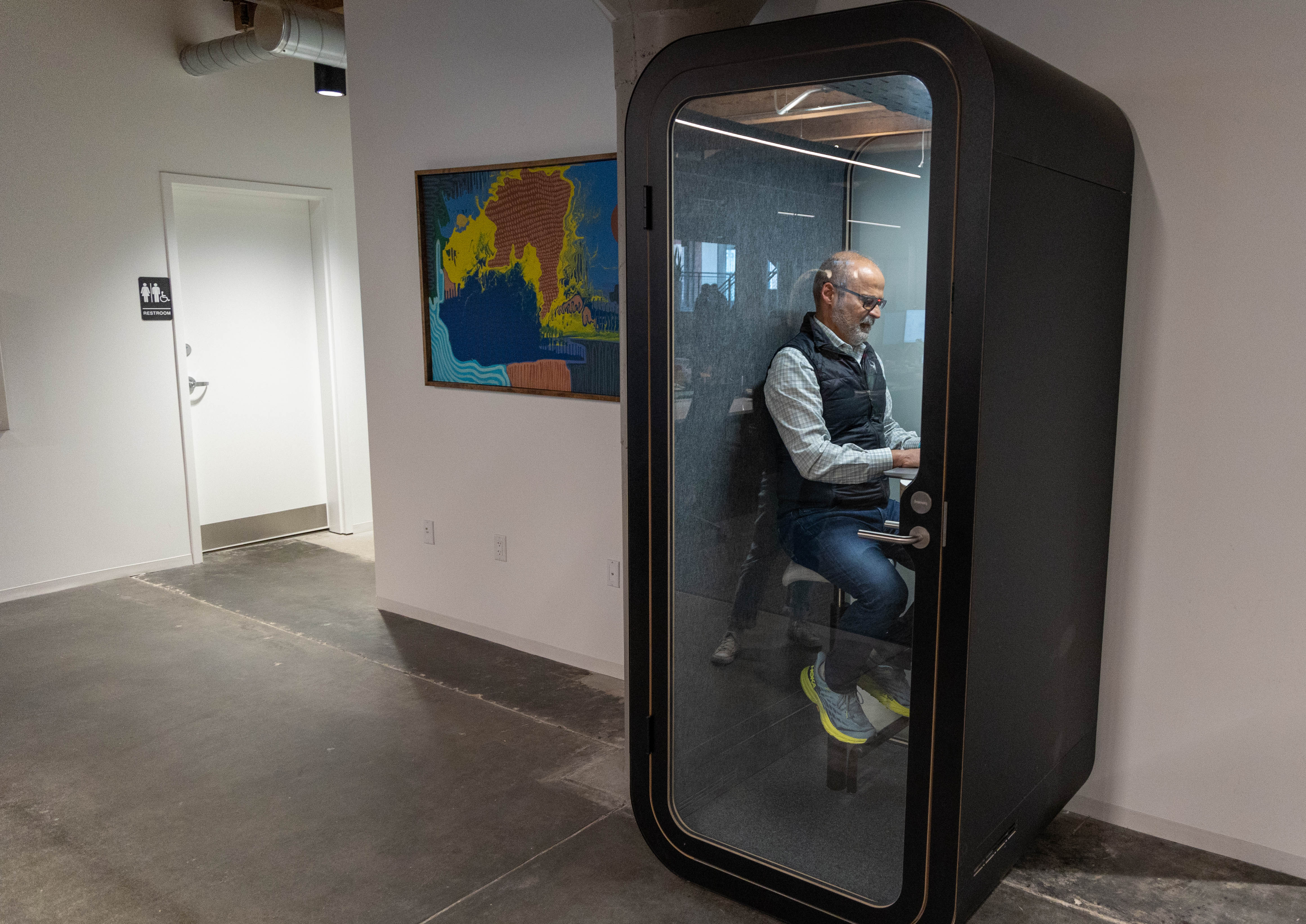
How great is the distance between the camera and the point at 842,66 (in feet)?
6.13

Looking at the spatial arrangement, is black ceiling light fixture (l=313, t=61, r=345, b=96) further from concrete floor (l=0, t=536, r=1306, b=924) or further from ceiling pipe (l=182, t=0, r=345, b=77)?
concrete floor (l=0, t=536, r=1306, b=924)

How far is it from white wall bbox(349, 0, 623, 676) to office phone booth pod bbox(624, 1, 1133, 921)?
133cm

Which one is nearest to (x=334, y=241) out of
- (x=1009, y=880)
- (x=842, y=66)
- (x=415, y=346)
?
(x=415, y=346)

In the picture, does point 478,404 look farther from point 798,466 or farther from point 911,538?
point 911,538

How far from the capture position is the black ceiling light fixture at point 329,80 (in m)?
5.23

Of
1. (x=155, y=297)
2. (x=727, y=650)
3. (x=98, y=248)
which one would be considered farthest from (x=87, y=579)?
(x=727, y=650)

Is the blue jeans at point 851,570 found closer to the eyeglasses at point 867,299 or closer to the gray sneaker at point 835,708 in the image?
the gray sneaker at point 835,708

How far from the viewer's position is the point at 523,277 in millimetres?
3814

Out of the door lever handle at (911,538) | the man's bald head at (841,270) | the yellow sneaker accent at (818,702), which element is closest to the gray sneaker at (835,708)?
the yellow sneaker accent at (818,702)

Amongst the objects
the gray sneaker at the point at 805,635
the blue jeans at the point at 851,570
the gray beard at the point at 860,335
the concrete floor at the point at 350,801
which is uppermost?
the gray beard at the point at 860,335

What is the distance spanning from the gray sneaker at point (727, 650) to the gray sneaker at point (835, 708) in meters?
0.17

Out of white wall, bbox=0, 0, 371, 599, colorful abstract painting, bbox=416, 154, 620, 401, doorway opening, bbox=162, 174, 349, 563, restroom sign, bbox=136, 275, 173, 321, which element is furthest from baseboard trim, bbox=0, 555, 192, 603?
colorful abstract painting, bbox=416, 154, 620, 401

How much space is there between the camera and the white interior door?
5535mm

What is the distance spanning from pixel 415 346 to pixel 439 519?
0.76 metres
